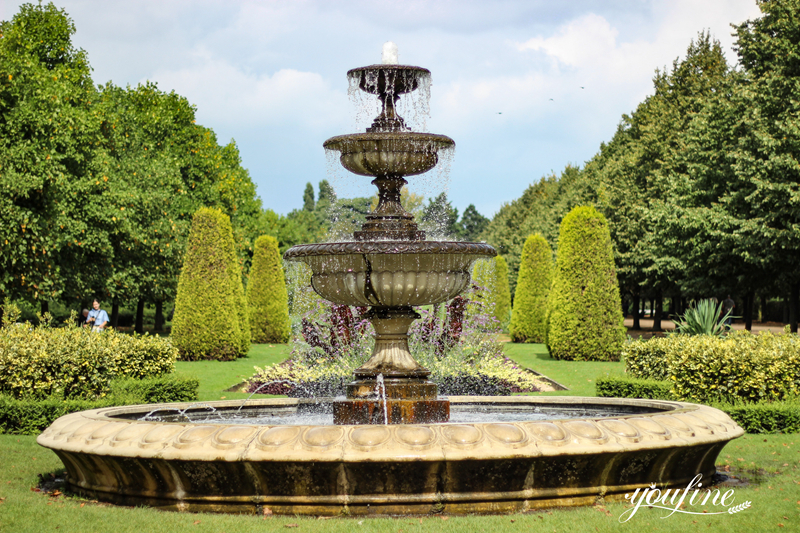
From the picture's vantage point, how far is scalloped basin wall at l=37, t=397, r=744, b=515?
546 centimetres

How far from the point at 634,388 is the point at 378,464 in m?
7.50

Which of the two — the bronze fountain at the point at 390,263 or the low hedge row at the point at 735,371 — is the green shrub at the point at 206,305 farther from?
the bronze fountain at the point at 390,263

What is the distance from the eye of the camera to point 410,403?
720cm

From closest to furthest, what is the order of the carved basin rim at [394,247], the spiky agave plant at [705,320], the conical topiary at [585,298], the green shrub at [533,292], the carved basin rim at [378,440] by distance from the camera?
1. the carved basin rim at [378,440]
2. the carved basin rim at [394,247]
3. the spiky agave plant at [705,320]
4. the conical topiary at [585,298]
5. the green shrub at [533,292]

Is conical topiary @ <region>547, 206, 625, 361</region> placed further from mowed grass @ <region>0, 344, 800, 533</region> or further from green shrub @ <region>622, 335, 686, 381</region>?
mowed grass @ <region>0, 344, 800, 533</region>

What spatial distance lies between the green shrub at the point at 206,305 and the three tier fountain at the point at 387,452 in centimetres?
1577

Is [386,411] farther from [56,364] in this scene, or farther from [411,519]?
[56,364]

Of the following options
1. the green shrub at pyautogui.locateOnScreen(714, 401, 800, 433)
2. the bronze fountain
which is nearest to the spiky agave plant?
the green shrub at pyautogui.locateOnScreen(714, 401, 800, 433)

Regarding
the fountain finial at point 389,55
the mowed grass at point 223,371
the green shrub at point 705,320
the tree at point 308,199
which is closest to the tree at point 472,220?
the tree at point 308,199

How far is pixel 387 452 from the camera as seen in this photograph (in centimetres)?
539

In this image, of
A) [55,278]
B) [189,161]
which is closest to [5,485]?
[55,278]

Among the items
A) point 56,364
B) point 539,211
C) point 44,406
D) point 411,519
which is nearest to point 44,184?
point 56,364

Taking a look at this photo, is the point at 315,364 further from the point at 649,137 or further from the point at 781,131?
the point at 649,137

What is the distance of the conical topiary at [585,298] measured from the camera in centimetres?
2272
